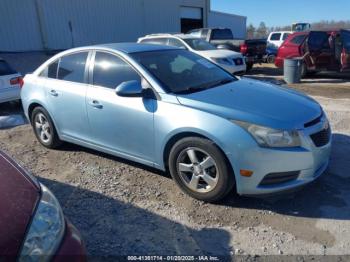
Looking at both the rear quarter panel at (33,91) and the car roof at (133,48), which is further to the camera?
the rear quarter panel at (33,91)

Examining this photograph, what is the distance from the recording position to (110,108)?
409 centimetres

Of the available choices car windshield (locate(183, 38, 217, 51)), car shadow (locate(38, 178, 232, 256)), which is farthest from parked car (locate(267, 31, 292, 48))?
car shadow (locate(38, 178, 232, 256))

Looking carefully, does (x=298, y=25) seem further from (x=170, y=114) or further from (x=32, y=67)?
(x=170, y=114)

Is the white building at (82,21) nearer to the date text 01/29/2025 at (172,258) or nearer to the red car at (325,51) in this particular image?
the red car at (325,51)

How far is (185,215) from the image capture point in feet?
11.3

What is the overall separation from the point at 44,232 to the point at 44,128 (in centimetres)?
377

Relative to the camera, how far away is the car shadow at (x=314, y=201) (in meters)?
3.37

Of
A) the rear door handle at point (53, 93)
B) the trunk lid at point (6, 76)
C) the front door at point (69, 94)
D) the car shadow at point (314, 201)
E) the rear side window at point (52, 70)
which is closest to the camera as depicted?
the car shadow at point (314, 201)

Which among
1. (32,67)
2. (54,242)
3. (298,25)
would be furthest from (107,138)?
(298,25)

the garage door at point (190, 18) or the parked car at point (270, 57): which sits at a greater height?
the garage door at point (190, 18)

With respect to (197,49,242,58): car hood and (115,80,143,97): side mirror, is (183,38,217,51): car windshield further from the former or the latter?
Result: (115,80,143,97): side mirror

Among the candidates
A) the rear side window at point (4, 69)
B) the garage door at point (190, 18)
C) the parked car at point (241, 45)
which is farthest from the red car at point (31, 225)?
the garage door at point (190, 18)

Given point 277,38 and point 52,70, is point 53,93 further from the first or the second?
point 277,38

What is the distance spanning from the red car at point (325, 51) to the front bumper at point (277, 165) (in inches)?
344
